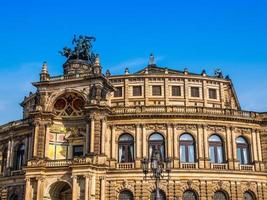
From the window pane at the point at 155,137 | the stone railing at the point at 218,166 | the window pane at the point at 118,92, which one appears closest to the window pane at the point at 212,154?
the stone railing at the point at 218,166

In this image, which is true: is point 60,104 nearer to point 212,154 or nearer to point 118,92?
point 118,92

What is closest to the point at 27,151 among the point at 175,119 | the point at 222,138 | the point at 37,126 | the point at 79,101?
the point at 37,126

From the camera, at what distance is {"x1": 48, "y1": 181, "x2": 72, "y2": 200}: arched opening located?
43.8 metres

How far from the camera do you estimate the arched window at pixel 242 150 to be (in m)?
46.2

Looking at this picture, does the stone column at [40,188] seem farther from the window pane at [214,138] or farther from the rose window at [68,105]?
the window pane at [214,138]

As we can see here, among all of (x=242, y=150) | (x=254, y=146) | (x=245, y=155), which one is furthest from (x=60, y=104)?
(x=254, y=146)

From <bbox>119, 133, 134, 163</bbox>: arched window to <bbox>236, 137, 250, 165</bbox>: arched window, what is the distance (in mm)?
11351

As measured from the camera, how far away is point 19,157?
49156 millimetres

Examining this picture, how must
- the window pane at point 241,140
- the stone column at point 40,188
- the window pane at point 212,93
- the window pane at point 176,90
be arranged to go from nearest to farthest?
the stone column at point 40,188 < the window pane at point 241,140 < the window pane at point 176,90 < the window pane at point 212,93

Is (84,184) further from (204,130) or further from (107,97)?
(204,130)

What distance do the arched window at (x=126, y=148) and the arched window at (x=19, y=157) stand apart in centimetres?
1146

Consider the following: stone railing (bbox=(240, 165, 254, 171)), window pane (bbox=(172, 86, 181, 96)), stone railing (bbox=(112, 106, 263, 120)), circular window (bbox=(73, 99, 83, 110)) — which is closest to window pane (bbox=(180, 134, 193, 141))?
stone railing (bbox=(112, 106, 263, 120))

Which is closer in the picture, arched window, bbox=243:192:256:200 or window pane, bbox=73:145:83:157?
arched window, bbox=243:192:256:200

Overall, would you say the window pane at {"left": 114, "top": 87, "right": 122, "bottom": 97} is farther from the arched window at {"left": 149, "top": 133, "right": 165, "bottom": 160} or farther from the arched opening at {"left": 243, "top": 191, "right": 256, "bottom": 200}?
the arched opening at {"left": 243, "top": 191, "right": 256, "bottom": 200}
